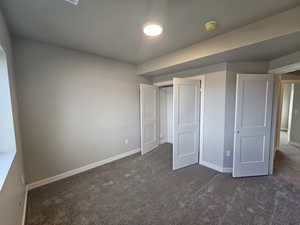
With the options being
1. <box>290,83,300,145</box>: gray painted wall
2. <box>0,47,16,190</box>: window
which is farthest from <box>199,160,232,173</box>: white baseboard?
<box>290,83,300,145</box>: gray painted wall

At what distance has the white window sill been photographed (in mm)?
1129

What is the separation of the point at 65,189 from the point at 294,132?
253 inches

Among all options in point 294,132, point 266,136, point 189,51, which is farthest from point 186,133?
point 294,132

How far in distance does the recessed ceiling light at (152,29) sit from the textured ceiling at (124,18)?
0.27 feet

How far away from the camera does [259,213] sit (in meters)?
1.74

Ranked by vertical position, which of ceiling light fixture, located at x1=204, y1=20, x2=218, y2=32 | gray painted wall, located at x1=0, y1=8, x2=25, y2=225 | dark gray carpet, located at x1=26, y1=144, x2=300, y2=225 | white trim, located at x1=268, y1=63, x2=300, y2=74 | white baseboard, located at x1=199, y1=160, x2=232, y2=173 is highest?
ceiling light fixture, located at x1=204, y1=20, x2=218, y2=32

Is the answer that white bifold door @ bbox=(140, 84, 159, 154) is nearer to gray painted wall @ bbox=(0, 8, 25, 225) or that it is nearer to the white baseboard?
the white baseboard

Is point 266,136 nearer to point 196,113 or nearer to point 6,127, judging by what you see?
point 196,113

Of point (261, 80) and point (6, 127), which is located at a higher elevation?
point (261, 80)

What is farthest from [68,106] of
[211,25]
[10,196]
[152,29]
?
[211,25]

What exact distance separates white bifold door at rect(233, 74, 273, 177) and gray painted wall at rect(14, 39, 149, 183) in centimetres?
248

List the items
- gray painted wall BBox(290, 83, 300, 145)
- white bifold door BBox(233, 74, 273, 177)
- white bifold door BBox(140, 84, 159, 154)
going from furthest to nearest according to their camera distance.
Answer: gray painted wall BBox(290, 83, 300, 145)
white bifold door BBox(140, 84, 159, 154)
white bifold door BBox(233, 74, 273, 177)

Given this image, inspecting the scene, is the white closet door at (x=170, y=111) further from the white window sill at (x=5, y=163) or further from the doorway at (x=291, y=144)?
the white window sill at (x=5, y=163)

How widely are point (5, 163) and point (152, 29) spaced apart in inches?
88.9
